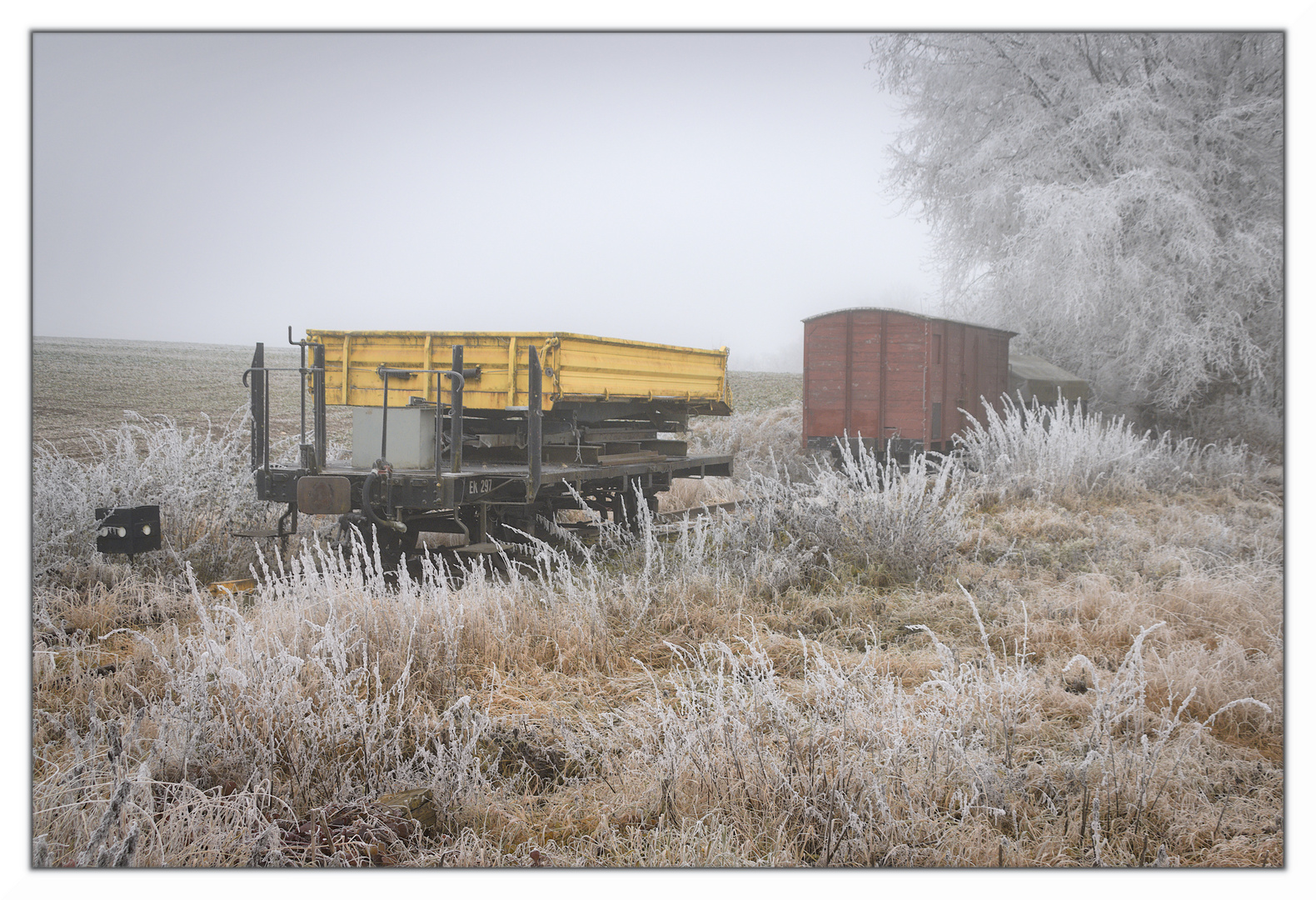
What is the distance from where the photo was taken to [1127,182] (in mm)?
6078

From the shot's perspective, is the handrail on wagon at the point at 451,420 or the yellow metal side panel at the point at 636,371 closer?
the handrail on wagon at the point at 451,420

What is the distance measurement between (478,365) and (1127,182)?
5.08 metres

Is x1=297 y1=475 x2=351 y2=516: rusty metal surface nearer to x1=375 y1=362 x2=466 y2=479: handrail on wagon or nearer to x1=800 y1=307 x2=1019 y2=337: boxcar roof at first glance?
x1=375 y1=362 x2=466 y2=479: handrail on wagon

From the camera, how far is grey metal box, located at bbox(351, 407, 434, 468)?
17.7 ft

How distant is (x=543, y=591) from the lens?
478cm

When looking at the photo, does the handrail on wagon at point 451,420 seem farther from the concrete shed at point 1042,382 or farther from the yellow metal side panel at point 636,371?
the concrete shed at point 1042,382

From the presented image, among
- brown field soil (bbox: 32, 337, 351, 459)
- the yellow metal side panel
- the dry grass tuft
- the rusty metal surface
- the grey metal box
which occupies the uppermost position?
the yellow metal side panel

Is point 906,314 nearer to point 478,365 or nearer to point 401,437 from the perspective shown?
point 478,365

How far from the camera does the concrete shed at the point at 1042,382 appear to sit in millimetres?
10859

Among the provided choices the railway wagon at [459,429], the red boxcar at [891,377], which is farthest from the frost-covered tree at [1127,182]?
the railway wagon at [459,429]

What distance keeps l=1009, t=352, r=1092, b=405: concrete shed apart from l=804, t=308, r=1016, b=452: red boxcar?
0.84 meters

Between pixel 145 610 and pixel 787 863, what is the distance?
148 inches

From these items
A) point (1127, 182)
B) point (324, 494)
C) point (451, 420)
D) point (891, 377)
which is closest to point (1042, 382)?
point (891, 377)

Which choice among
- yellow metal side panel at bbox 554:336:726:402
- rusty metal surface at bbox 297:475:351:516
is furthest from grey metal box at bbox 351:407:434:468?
yellow metal side panel at bbox 554:336:726:402
